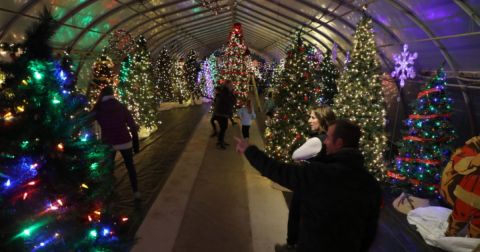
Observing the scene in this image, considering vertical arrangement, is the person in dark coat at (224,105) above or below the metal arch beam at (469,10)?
below

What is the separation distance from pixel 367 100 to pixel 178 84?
13.7m

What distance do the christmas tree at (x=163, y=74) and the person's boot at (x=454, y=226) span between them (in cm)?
1558

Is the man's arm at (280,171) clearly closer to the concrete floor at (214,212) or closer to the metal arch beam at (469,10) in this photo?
the concrete floor at (214,212)

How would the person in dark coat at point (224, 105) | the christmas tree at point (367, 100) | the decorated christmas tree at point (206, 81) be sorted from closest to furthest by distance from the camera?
the christmas tree at point (367, 100) → the person in dark coat at point (224, 105) → the decorated christmas tree at point (206, 81)

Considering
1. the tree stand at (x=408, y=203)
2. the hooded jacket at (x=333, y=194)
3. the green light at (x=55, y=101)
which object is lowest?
the tree stand at (x=408, y=203)

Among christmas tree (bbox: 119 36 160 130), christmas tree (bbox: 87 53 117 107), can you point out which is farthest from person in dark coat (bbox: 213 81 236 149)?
christmas tree (bbox: 87 53 117 107)

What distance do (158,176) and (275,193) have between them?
247 cm

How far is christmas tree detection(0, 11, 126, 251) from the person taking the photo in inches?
79.1

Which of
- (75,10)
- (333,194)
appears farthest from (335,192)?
(75,10)

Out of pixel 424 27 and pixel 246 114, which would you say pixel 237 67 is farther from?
pixel 424 27

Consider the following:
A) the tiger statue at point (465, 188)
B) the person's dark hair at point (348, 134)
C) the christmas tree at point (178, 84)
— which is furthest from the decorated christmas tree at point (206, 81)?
the person's dark hair at point (348, 134)

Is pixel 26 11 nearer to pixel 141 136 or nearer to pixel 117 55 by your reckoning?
pixel 141 136

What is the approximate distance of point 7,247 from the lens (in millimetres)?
1891

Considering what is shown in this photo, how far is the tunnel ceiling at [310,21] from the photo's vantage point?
6.46 metres
